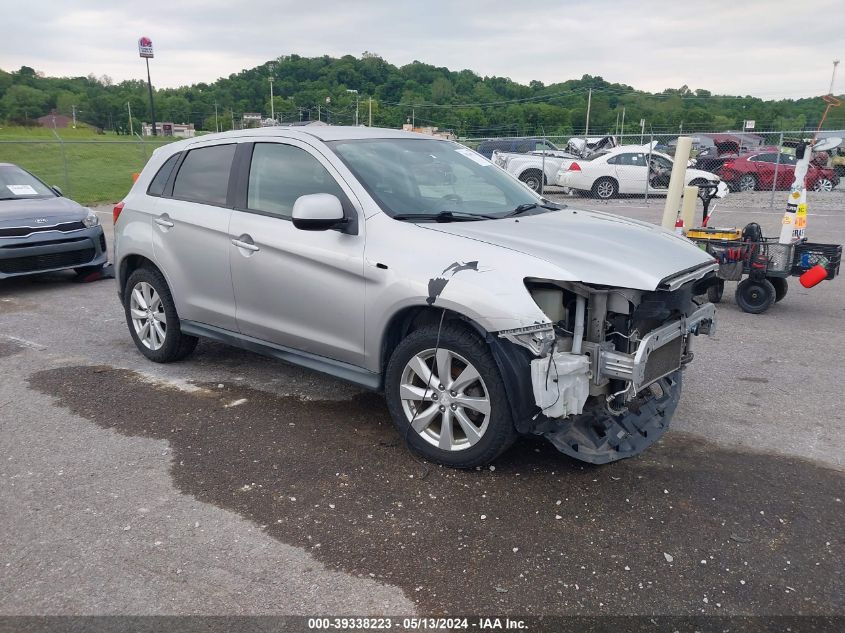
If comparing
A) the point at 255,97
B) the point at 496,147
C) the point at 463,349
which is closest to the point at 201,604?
the point at 463,349

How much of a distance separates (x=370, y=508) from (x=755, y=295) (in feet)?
18.5

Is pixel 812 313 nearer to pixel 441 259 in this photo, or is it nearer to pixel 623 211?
pixel 441 259

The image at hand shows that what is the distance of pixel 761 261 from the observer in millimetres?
7344

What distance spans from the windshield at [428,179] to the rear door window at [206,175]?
96cm

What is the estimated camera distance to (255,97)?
4972 centimetres

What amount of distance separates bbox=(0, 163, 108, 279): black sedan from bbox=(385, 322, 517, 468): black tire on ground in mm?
6132

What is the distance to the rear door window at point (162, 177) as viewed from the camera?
216 inches

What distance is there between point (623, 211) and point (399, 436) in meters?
14.3

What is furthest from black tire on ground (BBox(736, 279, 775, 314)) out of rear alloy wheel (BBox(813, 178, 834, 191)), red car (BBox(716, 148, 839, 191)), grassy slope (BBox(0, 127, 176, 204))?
grassy slope (BBox(0, 127, 176, 204))

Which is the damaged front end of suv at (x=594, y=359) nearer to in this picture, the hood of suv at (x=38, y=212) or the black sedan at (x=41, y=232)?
the black sedan at (x=41, y=232)

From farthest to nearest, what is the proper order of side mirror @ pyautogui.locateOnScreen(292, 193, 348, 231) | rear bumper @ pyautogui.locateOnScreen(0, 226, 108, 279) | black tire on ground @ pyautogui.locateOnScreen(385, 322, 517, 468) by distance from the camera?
rear bumper @ pyautogui.locateOnScreen(0, 226, 108, 279) < side mirror @ pyautogui.locateOnScreen(292, 193, 348, 231) < black tire on ground @ pyautogui.locateOnScreen(385, 322, 517, 468)

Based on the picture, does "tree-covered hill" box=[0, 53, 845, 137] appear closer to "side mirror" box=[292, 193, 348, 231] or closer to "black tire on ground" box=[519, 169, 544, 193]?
"black tire on ground" box=[519, 169, 544, 193]

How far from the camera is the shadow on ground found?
2.89 metres

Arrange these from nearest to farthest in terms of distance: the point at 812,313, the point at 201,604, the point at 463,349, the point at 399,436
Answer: the point at 201,604 < the point at 463,349 < the point at 399,436 < the point at 812,313
